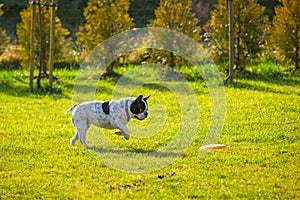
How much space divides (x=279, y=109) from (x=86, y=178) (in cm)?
554

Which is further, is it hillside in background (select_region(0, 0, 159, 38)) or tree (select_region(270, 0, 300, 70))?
hillside in background (select_region(0, 0, 159, 38))

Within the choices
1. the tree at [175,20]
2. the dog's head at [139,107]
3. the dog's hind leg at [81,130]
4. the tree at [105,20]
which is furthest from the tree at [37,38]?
the dog's head at [139,107]

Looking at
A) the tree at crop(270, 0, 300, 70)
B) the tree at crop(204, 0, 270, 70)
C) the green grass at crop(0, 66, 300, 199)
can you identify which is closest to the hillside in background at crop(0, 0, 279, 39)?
the tree at crop(204, 0, 270, 70)

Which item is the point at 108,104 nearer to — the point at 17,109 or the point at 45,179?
the point at 45,179

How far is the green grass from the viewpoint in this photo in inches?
274

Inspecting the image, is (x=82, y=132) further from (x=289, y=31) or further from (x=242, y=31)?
(x=289, y=31)

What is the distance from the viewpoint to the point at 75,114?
30.4 feet

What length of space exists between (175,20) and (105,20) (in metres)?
2.07

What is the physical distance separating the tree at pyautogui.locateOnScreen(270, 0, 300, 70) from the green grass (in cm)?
240

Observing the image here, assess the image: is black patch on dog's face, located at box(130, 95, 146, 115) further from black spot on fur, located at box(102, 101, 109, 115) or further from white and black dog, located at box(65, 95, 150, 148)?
black spot on fur, located at box(102, 101, 109, 115)

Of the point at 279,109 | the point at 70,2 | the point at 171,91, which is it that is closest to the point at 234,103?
the point at 279,109

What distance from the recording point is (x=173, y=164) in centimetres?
819

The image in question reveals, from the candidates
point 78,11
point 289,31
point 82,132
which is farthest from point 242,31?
point 78,11

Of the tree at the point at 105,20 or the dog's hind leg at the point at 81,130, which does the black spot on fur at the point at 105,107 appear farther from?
the tree at the point at 105,20
